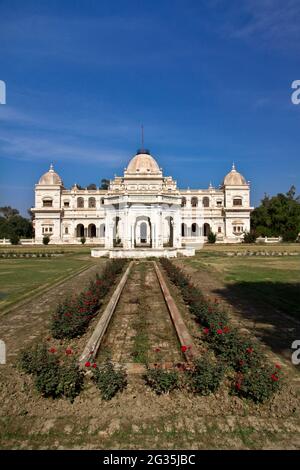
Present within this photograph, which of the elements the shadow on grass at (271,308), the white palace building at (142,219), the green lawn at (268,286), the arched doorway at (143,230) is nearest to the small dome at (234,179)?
the white palace building at (142,219)

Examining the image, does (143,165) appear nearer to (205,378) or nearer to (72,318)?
(72,318)

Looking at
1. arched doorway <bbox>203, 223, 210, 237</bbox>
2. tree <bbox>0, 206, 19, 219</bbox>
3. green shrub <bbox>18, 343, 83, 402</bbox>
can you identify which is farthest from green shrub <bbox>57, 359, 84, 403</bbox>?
tree <bbox>0, 206, 19, 219</bbox>

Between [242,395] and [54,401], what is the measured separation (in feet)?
9.42

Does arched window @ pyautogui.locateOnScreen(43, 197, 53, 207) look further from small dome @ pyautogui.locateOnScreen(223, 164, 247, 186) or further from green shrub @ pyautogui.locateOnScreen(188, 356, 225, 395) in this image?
green shrub @ pyautogui.locateOnScreen(188, 356, 225, 395)

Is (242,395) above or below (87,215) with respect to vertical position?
below

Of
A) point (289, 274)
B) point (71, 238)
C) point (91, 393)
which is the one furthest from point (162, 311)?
point (71, 238)

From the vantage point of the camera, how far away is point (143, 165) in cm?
5881

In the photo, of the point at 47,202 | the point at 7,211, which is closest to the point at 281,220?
the point at 47,202

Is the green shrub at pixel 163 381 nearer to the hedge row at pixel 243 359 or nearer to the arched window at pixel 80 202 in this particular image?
the hedge row at pixel 243 359

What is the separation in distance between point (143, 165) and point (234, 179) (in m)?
20.6

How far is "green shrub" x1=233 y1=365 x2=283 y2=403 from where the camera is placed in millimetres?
5090

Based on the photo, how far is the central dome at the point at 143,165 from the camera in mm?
58094
